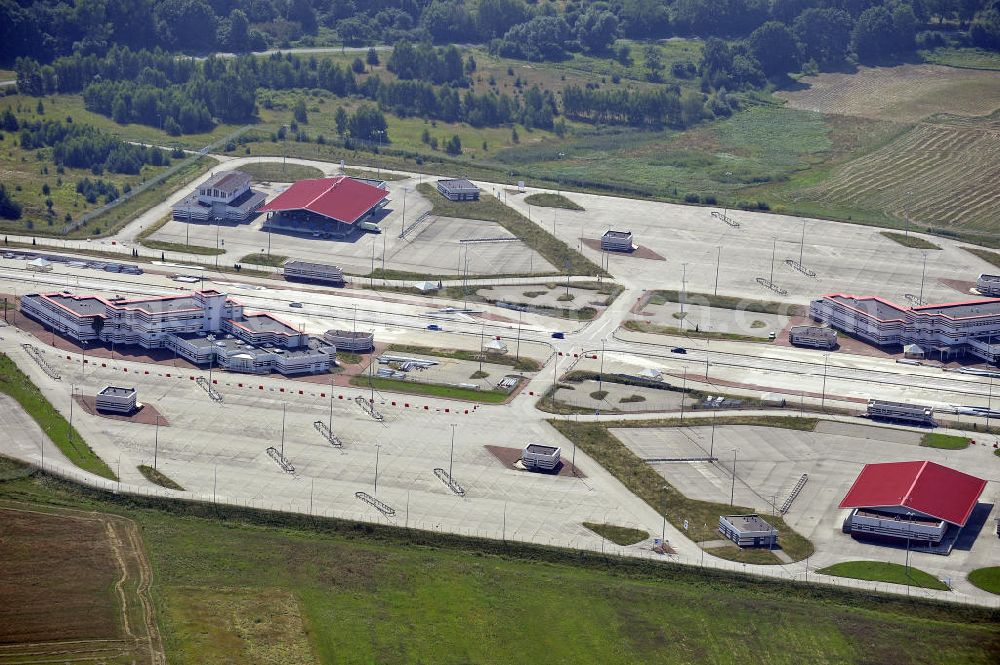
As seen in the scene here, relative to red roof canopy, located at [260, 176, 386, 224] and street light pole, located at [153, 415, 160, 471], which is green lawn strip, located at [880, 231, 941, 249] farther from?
street light pole, located at [153, 415, 160, 471]

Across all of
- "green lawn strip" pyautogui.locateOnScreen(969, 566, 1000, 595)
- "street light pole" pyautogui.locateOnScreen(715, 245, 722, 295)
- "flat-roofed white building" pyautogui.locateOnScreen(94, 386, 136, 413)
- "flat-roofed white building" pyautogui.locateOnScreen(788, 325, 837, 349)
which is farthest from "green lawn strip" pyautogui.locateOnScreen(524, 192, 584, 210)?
"green lawn strip" pyautogui.locateOnScreen(969, 566, 1000, 595)

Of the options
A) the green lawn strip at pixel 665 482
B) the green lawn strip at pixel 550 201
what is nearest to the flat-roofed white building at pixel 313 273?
the green lawn strip at pixel 550 201

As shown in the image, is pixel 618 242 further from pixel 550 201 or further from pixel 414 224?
pixel 414 224

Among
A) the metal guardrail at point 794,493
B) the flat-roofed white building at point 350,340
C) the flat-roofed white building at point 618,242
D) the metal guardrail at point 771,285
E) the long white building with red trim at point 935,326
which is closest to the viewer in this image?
the metal guardrail at point 794,493

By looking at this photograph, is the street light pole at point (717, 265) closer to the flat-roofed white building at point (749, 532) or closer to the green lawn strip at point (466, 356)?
the green lawn strip at point (466, 356)

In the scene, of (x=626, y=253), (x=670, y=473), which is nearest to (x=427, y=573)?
(x=670, y=473)

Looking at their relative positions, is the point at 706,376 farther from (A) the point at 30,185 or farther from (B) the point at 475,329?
(A) the point at 30,185

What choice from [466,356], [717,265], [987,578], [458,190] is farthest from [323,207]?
[987,578]
